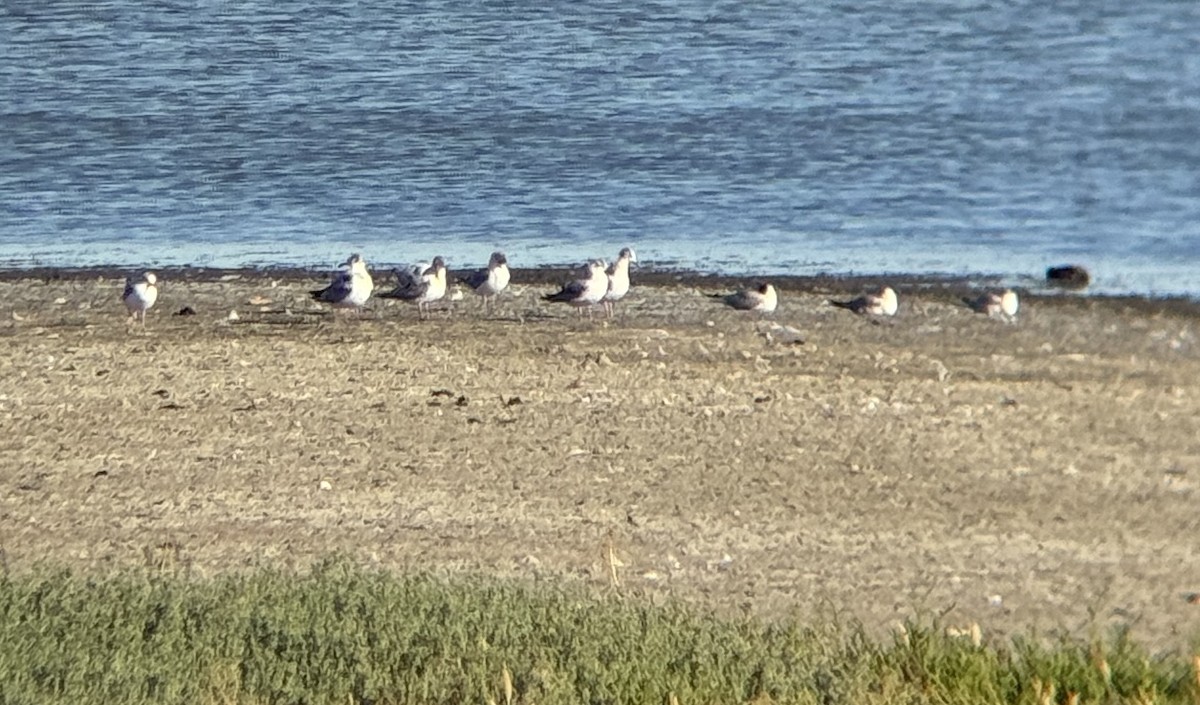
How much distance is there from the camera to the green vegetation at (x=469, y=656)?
534 centimetres

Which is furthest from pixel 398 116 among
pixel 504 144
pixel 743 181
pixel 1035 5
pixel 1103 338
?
pixel 1103 338

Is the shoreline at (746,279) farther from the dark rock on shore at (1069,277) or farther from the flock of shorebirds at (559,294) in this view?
the flock of shorebirds at (559,294)

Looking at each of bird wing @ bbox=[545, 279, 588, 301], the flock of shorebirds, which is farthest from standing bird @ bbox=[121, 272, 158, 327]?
bird wing @ bbox=[545, 279, 588, 301]

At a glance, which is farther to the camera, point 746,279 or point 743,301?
point 746,279

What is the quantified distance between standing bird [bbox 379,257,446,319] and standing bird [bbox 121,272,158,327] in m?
1.55

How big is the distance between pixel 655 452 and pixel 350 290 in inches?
181

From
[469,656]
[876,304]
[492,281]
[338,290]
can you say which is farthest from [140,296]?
[469,656]

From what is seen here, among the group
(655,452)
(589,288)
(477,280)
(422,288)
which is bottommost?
(477,280)

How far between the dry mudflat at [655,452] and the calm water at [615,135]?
10.6 ft

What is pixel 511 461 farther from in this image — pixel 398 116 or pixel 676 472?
pixel 398 116

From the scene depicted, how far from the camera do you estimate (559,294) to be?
1402 centimetres

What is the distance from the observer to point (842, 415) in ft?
33.8

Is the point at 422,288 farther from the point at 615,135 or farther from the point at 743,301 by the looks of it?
the point at 615,135

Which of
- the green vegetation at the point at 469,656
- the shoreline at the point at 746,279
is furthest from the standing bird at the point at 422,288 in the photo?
the green vegetation at the point at 469,656
